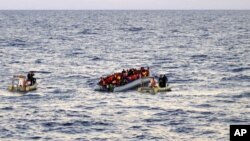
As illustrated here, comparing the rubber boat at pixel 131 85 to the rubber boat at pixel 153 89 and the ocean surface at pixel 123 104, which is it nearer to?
the ocean surface at pixel 123 104

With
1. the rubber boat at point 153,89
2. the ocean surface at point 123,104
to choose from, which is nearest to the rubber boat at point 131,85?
the ocean surface at point 123,104

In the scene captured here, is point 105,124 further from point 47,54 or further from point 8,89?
point 47,54

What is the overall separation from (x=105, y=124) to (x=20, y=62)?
41.3 m

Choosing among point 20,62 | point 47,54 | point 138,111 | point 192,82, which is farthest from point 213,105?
point 47,54

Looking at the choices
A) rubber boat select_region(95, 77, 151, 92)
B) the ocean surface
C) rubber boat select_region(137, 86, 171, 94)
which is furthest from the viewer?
rubber boat select_region(95, 77, 151, 92)

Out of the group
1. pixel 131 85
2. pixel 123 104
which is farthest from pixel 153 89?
pixel 123 104

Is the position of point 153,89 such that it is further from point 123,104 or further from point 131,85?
point 123,104

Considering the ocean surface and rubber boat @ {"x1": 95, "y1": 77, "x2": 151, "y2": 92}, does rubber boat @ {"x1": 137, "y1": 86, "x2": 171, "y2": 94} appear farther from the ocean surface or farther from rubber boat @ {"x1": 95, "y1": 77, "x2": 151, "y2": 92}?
rubber boat @ {"x1": 95, "y1": 77, "x2": 151, "y2": 92}

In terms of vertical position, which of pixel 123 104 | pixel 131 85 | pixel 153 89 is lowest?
pixel 123 104

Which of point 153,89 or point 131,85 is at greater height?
point 131,85

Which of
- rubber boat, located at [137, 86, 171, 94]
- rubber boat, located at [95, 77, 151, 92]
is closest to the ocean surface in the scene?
rubber boat, located at [137, 86, 171, 94]

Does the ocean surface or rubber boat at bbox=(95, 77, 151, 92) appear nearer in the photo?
the ocean surface

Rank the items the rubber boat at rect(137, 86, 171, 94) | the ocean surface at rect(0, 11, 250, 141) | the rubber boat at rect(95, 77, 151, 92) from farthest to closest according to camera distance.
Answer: the rubber boat at rect(95, 77, 151, 92), the rubber boat at rect(137, 86, 171, 94), the ocean surface at rect(0, 11, 250, 141)

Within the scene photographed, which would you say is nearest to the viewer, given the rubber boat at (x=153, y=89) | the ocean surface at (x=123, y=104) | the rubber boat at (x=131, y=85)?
the ocean surface at (x=123, y=104)
